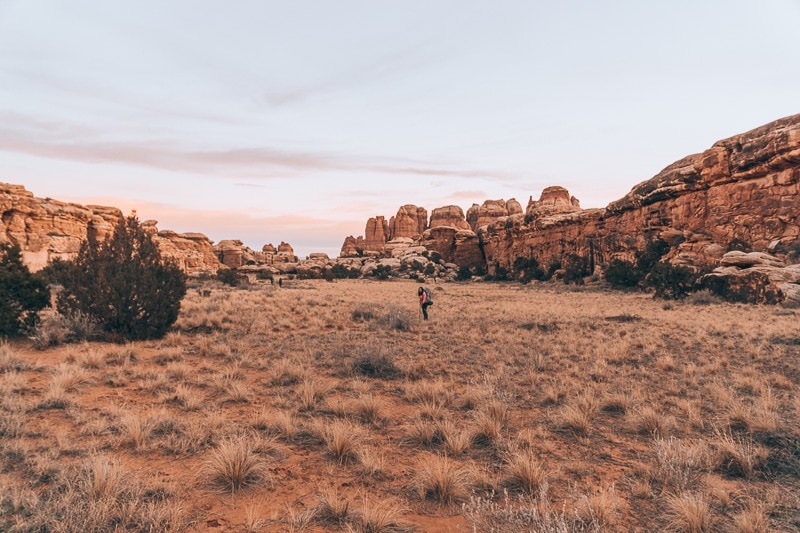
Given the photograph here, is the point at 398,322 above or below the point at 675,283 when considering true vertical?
below

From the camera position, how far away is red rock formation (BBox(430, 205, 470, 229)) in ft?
339

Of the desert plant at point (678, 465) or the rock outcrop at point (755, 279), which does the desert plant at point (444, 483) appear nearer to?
the desert plant at point (678, 465)

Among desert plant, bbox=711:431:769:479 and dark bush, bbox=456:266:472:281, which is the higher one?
dark bush, bbox=456:266:472:281

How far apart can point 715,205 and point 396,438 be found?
120ft

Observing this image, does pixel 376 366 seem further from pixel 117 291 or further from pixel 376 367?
pixel 117 291

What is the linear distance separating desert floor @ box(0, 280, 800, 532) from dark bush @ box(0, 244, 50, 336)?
34.6 inches

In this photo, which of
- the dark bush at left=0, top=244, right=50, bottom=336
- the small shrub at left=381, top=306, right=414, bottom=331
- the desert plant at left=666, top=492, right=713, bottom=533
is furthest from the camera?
the small shrub at left=381, top=306, right=414, bottom=331

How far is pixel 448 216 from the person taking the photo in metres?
105

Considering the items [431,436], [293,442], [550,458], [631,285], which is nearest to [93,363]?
[293,442]

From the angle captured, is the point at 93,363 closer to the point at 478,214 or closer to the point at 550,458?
the point at 550,458

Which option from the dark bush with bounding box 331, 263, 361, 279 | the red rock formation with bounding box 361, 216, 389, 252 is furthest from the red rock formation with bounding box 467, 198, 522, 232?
the dark bush with bounding box 331, 263, 361, 279

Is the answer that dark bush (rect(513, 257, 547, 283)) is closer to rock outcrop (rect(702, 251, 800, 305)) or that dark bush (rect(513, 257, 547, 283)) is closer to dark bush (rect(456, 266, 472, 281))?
dark bush (rect(456, 266, 472, 281))

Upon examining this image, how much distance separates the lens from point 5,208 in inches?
1126

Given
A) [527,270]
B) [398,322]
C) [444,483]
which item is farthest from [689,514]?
[527,270]
